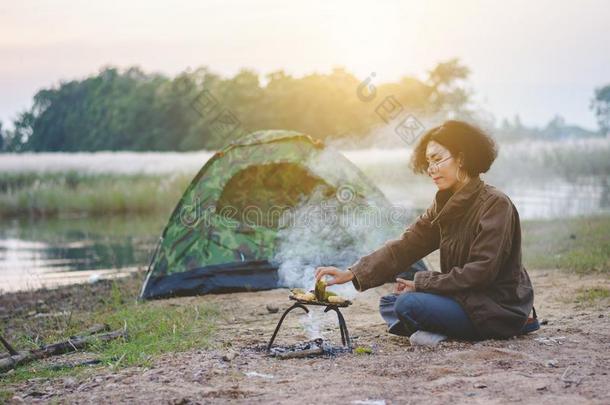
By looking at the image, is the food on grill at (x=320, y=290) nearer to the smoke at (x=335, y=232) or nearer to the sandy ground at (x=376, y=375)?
the sandy ground at (x=376, y=375)

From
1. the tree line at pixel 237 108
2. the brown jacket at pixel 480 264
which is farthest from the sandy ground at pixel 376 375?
the tree line at pixel 237 108

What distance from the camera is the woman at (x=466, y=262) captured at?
15.8 ft

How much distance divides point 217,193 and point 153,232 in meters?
7.11

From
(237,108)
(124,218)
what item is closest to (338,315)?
(124,218)

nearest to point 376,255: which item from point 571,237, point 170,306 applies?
point 170,306

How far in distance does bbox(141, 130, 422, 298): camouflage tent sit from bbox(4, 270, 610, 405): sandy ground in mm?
2424

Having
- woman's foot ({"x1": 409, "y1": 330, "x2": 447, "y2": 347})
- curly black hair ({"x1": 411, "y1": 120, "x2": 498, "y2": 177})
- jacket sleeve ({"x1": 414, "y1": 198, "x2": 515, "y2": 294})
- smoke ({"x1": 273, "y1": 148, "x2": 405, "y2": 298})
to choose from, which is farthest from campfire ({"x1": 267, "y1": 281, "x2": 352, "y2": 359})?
smoke ({"x1": 273, "y1": 148, "x2": 405, "y2": 298})

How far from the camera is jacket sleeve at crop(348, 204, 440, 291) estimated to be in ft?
16.9

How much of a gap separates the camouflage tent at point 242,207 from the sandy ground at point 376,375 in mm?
2424

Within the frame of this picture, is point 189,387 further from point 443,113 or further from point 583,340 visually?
point 443,113

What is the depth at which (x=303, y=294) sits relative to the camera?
15.9ft

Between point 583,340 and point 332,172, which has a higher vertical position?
point 332,172

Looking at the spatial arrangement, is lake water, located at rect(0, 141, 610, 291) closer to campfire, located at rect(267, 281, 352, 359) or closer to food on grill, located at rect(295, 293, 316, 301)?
campfire, located at rect(267, 281, 352, 359)

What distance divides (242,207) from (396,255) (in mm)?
3803
